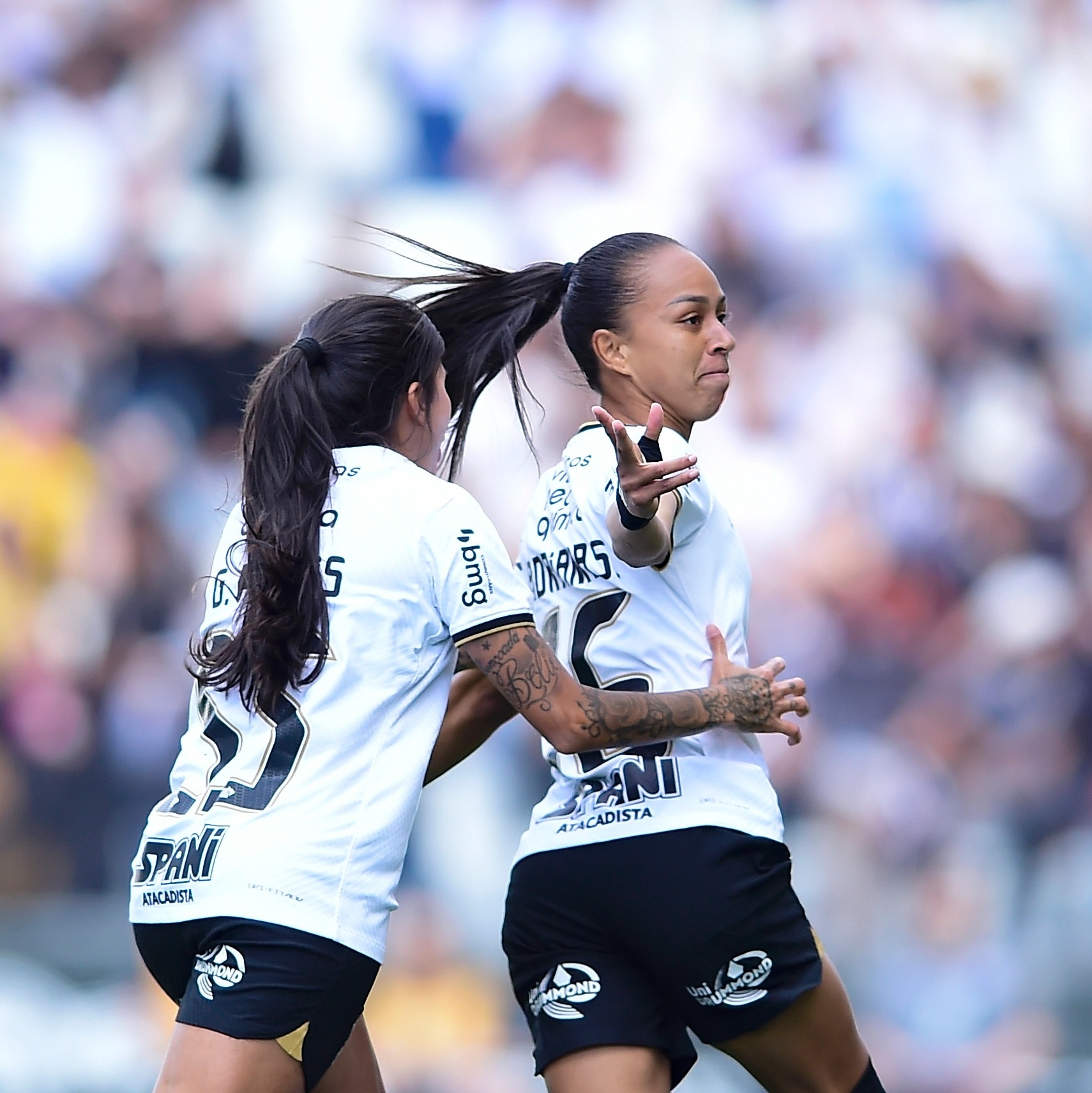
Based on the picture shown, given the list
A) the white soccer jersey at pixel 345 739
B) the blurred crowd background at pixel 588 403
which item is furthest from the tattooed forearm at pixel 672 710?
the blurred crowd background at pixel 588 403

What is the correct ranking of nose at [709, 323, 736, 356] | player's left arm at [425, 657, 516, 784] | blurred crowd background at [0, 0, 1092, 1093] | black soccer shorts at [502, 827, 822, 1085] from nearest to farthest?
black soccer shorts at [502, 827, 822, 1085] < nose at [709, 323, 736, 356] < player's left arm at [425, 657, 516, 784] < blurred crowd background at [0, 0, 1092, 1093]

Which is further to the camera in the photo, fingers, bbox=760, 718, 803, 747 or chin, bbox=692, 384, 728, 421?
chin, bbox=692, 384, 728, 421

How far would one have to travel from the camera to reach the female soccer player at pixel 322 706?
8.77 feet

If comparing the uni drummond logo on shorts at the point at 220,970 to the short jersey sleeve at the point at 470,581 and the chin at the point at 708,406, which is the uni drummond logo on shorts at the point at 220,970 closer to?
the short jersey sleeve at the point at 470,581

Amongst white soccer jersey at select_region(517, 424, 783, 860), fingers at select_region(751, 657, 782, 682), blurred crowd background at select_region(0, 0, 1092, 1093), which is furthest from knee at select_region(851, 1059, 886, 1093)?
blurred crowd background at select_region(0, 0, 1092, 1093)

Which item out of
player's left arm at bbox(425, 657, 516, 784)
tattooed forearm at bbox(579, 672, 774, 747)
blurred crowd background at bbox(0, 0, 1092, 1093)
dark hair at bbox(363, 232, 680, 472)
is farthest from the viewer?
blurred crowd background at bbox(0, 0, 1092, 1093)

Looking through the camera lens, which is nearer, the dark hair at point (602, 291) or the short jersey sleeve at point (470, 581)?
the short jersey sleeve at point (470, 581)

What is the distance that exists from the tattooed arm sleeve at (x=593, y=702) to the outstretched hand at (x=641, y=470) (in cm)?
31

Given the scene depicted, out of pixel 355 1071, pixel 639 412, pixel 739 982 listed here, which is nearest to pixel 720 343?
pixel 639 412

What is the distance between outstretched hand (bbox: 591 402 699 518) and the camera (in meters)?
2.84

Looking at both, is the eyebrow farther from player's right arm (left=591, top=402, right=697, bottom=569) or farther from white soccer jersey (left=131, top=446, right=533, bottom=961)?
white soccer jersey (left=131, top=446, right=533, bottom=961)

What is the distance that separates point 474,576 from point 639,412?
70 cm

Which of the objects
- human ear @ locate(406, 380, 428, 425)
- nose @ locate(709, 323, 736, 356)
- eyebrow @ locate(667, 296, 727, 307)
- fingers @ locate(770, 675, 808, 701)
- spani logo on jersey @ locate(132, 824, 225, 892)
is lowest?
spani logo on jersey @ locate(132, 824, 225, 892)

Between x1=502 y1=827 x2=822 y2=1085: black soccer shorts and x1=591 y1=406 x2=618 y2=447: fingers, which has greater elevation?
x1=591 y1=406 x2=618 y2=447: fingers
